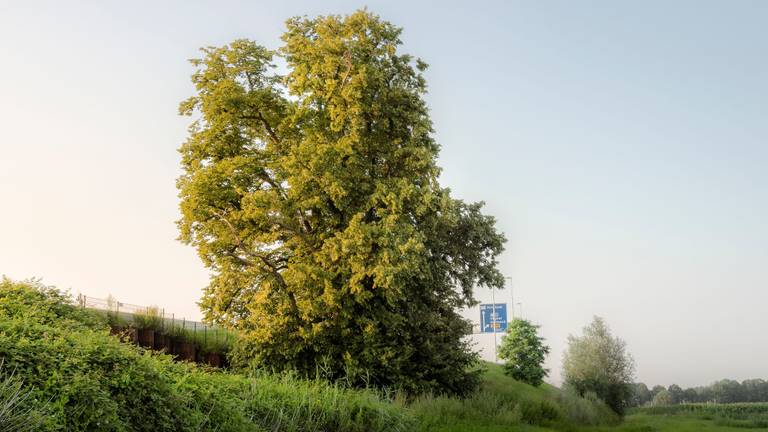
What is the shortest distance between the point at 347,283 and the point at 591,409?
1865 cm

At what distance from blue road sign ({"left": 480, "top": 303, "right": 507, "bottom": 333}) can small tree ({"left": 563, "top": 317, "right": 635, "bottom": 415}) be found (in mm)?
7243

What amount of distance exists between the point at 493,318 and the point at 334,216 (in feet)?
118

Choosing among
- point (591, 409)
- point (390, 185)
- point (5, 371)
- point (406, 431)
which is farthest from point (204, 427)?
point (591, 409)

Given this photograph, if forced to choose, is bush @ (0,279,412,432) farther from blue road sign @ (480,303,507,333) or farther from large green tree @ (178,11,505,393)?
blue road sign @ (480,303,507,333)

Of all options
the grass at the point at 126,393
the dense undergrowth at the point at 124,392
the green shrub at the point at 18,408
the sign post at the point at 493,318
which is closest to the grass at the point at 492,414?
the grass at the point at 126,393

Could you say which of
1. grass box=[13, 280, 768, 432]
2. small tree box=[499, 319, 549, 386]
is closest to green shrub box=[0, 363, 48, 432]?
grass box=[13, 280, 768, 432]

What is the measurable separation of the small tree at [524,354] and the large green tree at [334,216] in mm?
21069

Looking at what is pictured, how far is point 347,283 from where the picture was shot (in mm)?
23672

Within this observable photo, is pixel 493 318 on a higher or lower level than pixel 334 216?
lower

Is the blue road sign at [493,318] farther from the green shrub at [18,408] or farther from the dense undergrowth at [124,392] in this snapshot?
the green shrub at [18,408]

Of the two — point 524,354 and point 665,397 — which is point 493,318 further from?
point 665,397

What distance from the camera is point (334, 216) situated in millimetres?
25375

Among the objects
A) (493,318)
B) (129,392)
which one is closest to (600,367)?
(493,318)

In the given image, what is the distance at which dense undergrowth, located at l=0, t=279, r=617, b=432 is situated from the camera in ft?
25.4
